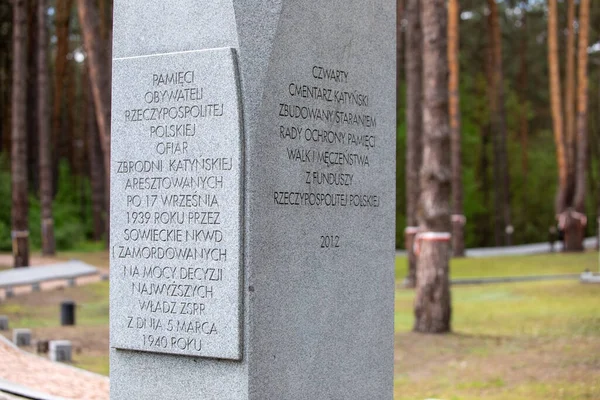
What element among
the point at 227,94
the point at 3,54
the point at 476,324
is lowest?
the point at 476,324

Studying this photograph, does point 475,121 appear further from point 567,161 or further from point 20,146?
point 20,146

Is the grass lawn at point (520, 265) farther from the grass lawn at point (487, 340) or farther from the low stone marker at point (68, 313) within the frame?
the low stone marker at point (68, 313)

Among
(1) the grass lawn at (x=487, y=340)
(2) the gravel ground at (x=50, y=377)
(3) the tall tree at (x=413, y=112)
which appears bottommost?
(1) the grass lawn at (x=487, y=340)

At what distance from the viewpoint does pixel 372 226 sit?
22.0ft

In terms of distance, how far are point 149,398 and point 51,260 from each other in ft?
78.6

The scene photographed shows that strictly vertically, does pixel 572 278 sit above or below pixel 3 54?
below

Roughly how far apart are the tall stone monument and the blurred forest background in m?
28.0

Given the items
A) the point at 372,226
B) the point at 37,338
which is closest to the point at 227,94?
the point at 372,226

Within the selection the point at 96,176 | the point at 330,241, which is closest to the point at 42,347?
the point at 330,241

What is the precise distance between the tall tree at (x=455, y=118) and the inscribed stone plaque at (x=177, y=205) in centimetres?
2409

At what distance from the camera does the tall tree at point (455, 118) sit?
1185 inches

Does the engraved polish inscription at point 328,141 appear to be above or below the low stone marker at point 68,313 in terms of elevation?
above

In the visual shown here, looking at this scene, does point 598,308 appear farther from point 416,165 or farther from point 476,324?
point 416,165

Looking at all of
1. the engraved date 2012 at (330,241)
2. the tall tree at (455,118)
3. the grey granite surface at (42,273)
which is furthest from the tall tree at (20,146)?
the engraved date 2012 at (330,241)
